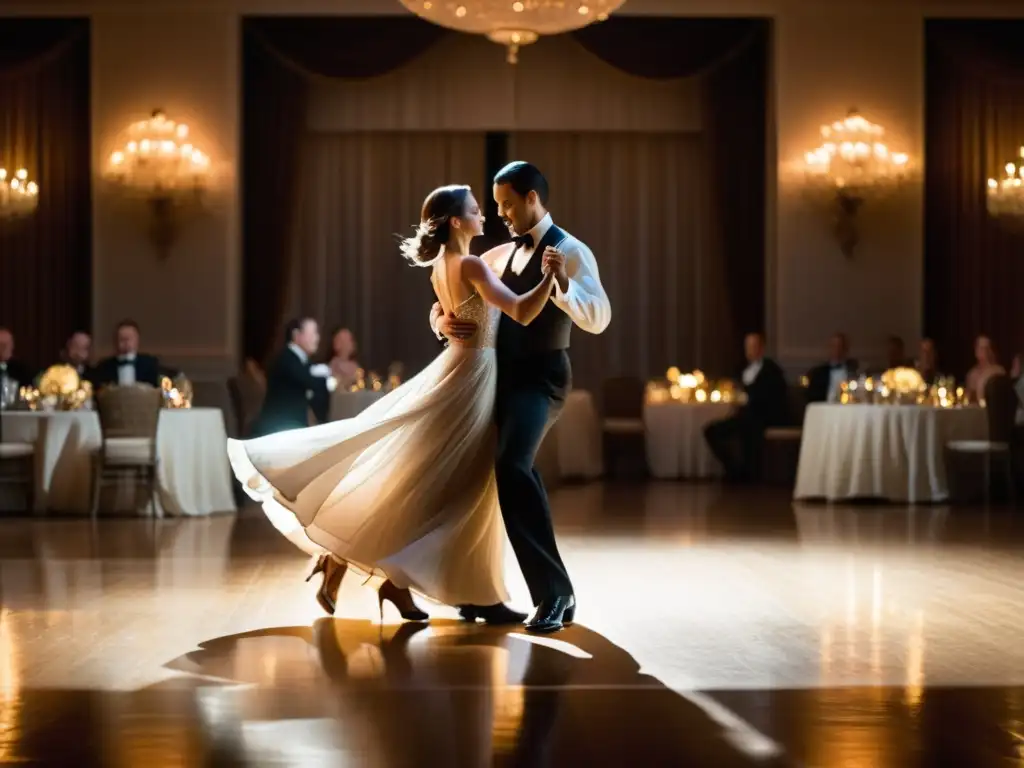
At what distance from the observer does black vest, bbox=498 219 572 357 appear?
4758mm

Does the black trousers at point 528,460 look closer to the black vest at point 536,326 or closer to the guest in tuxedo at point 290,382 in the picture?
the black vest at point 536,326

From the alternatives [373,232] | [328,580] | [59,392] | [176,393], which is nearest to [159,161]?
[373,232]

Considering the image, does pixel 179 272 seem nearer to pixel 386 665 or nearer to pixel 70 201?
pixel 70 201

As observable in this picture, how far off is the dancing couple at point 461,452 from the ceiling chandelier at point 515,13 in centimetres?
418

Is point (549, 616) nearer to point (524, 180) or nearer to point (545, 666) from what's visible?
point (545, 666)

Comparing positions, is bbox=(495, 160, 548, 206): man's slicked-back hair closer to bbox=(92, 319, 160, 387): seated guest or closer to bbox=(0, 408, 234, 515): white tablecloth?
bbox=(0, 408, 234, 515): white tablecloth

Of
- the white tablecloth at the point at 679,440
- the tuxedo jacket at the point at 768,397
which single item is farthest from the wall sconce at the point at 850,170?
the white tablecloth at the point at 679,440

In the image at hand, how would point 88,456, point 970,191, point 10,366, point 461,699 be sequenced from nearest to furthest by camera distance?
1. point 461,699
2. point 88,456
3. point 10,366
4. point 970,191

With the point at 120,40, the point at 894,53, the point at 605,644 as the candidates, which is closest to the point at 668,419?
the point at 894,53

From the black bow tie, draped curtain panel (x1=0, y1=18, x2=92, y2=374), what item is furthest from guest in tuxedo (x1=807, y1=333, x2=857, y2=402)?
the black bow tie

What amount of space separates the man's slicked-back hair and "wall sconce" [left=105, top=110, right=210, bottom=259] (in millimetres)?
8833

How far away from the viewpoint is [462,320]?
4785mm

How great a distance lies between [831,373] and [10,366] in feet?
22.6

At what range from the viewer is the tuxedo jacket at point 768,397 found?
12.7m
